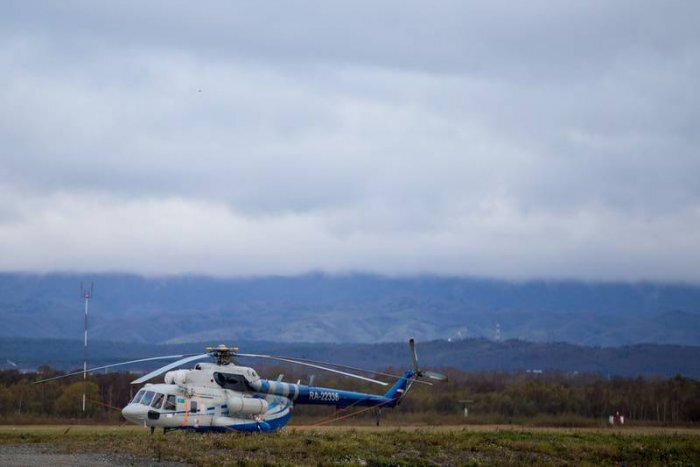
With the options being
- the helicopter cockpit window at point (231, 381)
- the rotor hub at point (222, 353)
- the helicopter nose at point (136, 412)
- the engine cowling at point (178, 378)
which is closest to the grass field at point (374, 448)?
the helicopter nose at point (136, 412)

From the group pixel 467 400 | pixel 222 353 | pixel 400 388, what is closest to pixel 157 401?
pixel 222 353

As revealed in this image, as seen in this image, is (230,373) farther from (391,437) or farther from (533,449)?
(533,449)

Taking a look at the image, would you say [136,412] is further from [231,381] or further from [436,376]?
[436,376]

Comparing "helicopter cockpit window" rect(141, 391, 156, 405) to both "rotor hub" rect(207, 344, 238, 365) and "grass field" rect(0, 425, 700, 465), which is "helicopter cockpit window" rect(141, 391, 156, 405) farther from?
"rotor hub" rect(207, 344, 238, 365)

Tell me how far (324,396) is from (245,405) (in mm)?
6051

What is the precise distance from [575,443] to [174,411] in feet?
67.4

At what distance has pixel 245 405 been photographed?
55.4m

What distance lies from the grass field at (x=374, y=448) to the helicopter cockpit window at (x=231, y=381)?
2.90 m

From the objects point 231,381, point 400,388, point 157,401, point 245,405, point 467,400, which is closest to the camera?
point 157,401

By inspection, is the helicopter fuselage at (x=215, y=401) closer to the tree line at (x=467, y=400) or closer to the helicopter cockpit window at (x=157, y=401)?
the helicopter cockpit window at (x=157, y=401)

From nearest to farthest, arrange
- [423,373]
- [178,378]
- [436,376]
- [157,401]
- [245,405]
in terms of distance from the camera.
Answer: [157,401] < [178,378] < [245,405] < [436,376] < [423,373]

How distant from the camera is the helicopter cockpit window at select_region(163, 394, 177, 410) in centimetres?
5350

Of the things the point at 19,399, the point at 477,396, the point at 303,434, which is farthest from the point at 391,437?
the point at 477,396

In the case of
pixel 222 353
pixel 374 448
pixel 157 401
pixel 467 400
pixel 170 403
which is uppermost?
pixel 222 353
